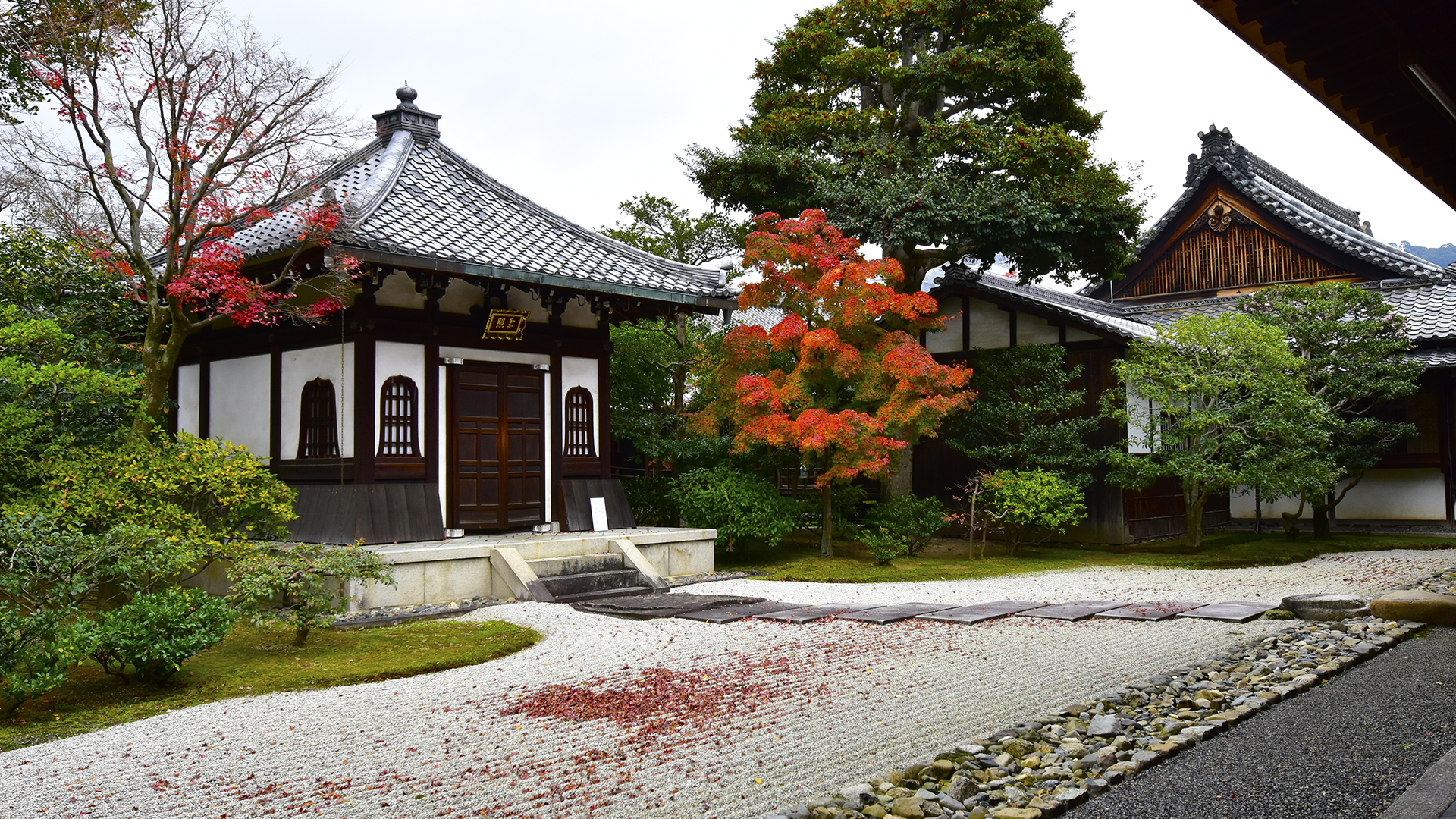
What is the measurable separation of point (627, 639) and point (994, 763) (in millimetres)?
4541

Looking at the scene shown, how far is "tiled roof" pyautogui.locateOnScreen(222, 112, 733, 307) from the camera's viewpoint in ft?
37.0

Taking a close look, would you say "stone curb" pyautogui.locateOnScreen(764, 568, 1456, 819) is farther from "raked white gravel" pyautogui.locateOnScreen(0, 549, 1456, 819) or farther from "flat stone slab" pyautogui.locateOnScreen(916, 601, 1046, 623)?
"flat stone slab" pyautogui.locateOnScreen(916, 601, 1046, 623)

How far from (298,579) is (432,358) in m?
4.50

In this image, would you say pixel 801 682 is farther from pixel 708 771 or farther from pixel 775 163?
pixel 775 163

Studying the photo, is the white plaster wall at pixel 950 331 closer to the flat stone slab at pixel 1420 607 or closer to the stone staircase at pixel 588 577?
the stone staircase at pixel 588 577

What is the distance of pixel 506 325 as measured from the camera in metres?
13.0

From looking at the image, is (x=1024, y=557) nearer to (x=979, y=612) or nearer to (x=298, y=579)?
(x=979, y=612)

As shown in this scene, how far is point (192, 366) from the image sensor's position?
47.8 feet

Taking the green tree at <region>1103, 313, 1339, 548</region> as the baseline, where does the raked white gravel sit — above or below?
below

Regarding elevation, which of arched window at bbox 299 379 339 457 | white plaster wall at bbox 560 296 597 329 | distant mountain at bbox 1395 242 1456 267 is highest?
distant mountain at bbox 1395 242 1456 267

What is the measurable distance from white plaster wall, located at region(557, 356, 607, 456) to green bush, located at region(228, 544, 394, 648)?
17.0 ft

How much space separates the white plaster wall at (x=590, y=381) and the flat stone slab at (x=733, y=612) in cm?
453

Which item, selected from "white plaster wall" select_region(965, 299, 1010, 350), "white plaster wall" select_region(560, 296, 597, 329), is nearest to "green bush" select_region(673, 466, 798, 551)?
"white plaster wall" select_region(560, 296, 597, 329)

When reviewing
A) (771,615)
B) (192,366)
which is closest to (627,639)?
(771,615)
